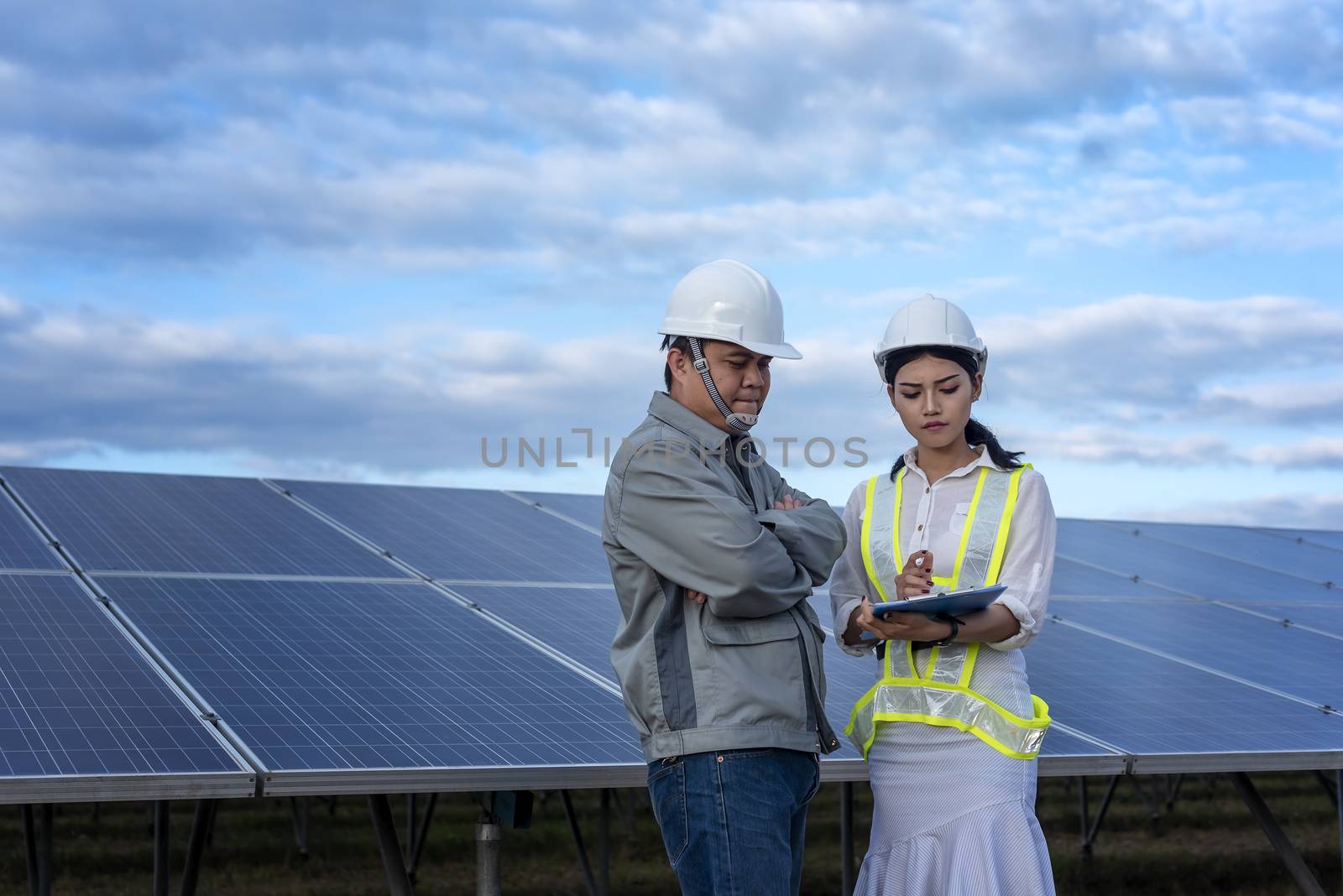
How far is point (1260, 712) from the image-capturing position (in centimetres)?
720

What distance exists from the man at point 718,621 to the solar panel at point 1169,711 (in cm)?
306

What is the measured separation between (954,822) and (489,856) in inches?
73.3

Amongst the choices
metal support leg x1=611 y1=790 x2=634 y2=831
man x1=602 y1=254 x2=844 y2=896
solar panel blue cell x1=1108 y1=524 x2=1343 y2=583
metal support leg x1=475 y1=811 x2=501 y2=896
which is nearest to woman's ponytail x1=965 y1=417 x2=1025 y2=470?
man x1=602 y1=254 x2=844 y2=896

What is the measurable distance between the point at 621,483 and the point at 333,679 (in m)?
2.32

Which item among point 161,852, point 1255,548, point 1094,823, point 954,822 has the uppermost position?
point 1255,548

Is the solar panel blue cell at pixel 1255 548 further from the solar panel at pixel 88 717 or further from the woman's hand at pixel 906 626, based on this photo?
the solar panel at pixel 88 717

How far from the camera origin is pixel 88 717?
4.70m

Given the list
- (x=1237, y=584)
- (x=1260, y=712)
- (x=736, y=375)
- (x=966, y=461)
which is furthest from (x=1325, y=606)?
(x=736, y=375)

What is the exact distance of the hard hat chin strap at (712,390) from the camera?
3.73m

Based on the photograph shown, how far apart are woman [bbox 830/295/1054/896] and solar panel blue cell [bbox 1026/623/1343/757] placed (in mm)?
2446

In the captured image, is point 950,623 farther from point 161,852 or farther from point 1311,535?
point 1311,535

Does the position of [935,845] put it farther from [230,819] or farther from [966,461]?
[230,819]

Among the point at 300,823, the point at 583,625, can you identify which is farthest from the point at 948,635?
the point at 300,823

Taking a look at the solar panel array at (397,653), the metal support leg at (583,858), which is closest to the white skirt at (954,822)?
the solar panel array at (397,653)
